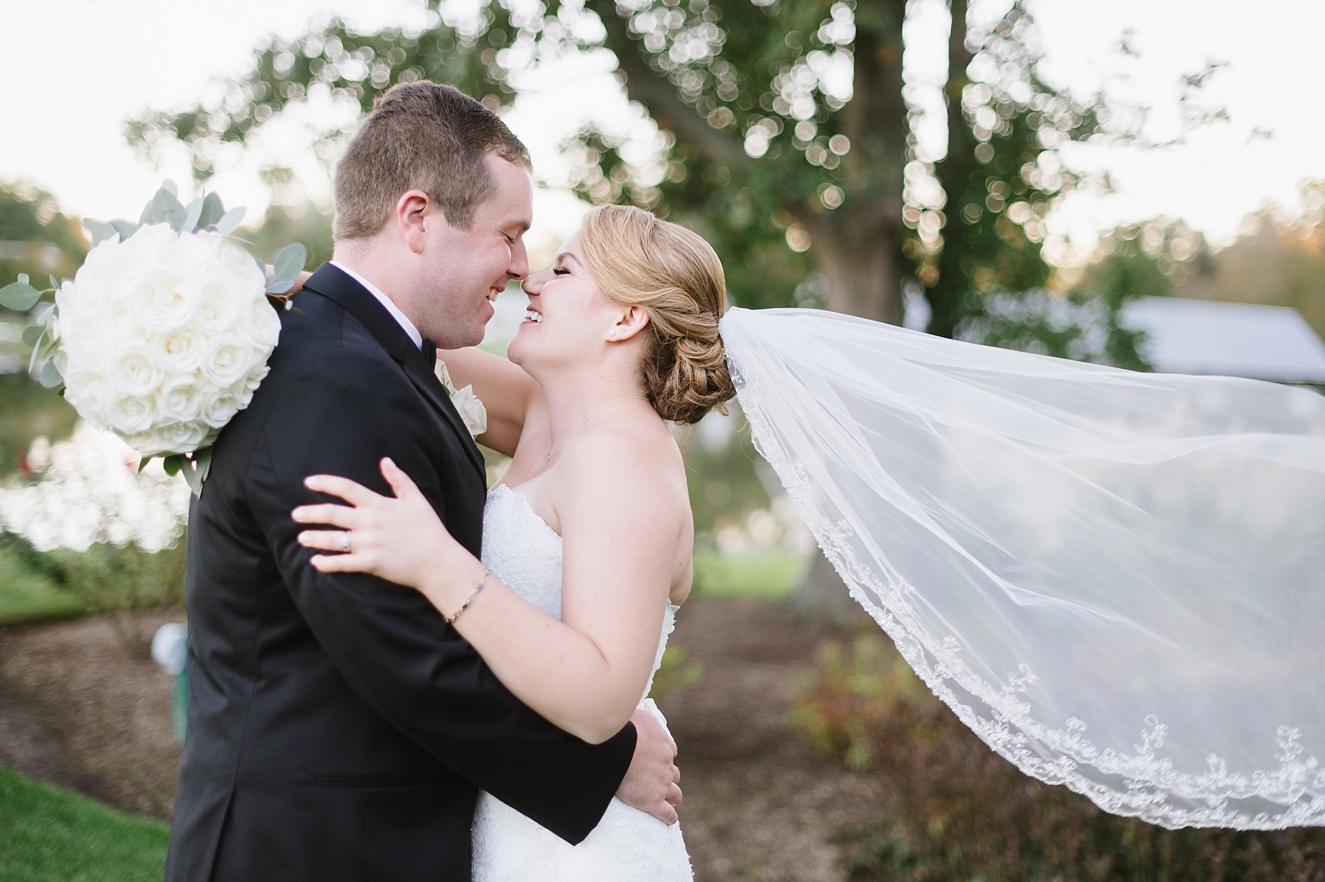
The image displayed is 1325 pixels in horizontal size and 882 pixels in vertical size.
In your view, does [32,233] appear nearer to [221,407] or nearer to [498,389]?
[498,389]

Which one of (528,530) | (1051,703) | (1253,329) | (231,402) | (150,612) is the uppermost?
(231,402)

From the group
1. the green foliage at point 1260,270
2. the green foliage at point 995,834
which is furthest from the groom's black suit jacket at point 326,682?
the green foliage at point 1260,270

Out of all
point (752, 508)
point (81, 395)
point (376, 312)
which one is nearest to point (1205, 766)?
point (376, 312)

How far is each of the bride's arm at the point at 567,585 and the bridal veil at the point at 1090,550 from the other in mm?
789

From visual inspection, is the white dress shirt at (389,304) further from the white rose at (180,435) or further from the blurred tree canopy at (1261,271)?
the blurred tree canopy at (1261,271)

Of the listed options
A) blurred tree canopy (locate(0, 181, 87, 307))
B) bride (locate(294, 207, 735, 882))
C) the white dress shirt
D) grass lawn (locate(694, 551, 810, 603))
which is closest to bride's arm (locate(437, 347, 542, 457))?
bride (locate(294, 207, 735, 882))

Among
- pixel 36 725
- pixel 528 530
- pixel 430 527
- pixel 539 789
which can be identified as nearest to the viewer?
pixel 430 527

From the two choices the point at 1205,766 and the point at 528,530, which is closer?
the point at 528,530

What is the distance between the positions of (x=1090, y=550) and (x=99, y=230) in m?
2.55

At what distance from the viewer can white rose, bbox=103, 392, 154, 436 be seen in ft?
6.00

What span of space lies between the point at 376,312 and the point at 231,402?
0.40 m

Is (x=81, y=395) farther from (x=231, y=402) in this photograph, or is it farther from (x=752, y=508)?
(x=752, y=508)

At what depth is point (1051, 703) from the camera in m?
2.68

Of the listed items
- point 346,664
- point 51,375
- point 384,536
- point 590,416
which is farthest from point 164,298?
point 590,416
